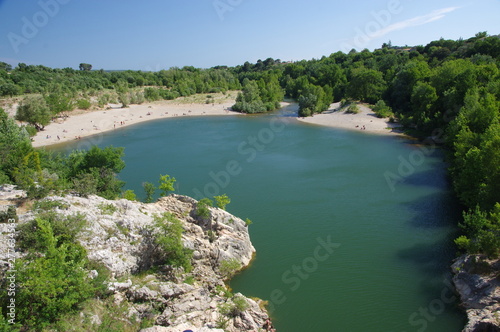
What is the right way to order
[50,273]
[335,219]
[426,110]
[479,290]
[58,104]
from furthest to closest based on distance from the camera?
[58,104], [426,110], [335,219], [479,290], [50,273]

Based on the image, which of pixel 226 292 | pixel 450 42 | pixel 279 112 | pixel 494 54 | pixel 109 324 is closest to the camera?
pixel 109 324

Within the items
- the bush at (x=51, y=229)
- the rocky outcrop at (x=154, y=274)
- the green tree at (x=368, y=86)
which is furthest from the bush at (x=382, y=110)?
the bush at (x=51, y=229)

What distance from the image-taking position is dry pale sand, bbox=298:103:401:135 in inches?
2362

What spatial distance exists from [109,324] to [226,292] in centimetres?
656

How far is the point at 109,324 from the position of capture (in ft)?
44.2

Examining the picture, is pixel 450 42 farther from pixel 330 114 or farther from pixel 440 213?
pixel 440 213

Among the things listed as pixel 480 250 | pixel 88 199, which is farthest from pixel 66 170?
pixel 480 250
